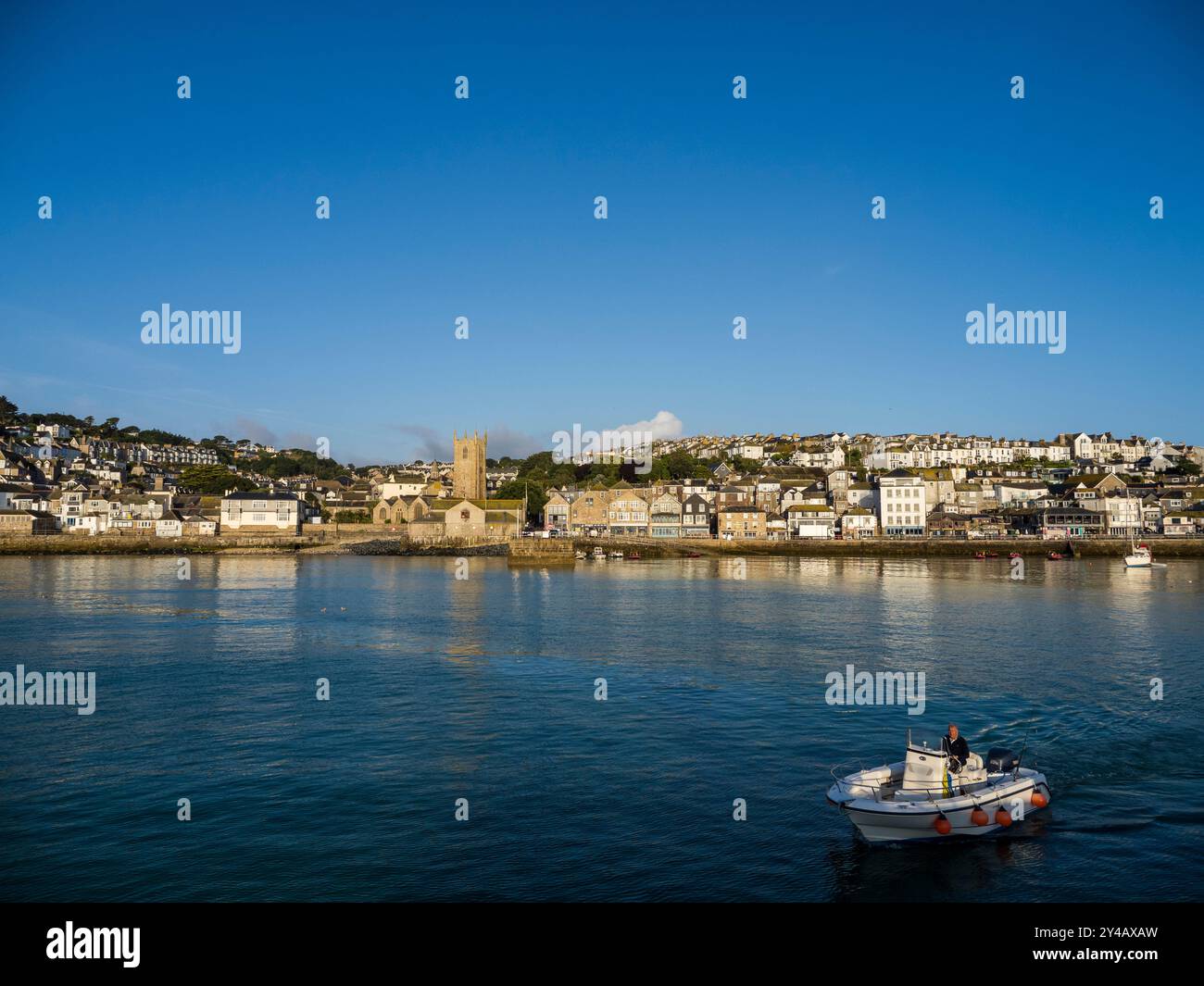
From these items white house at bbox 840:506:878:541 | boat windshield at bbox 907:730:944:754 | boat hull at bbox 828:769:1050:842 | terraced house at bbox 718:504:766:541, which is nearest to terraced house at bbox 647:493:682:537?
terraced house at bbox 718:504:766:541

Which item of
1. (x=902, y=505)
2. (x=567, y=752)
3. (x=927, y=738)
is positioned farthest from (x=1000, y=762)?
(x=902, y=505)

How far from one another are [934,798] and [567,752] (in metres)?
7.46

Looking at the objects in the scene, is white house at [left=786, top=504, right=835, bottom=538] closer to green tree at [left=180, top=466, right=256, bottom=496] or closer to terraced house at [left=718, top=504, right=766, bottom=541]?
terraced house at [left=718, top=504, right=766, bottom=541]

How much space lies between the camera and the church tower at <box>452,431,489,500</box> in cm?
10556

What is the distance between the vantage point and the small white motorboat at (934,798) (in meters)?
13.2

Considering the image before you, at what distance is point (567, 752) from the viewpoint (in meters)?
18.0

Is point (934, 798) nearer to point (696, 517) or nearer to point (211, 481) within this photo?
point (696, 517)

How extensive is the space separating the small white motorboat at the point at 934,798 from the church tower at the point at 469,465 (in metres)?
93.1

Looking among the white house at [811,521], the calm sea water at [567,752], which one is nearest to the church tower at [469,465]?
the white house at [811,521]

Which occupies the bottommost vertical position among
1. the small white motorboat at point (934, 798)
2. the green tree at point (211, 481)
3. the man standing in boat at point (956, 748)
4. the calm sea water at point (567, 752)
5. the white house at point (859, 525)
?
the calm sea water at point (567, 752)

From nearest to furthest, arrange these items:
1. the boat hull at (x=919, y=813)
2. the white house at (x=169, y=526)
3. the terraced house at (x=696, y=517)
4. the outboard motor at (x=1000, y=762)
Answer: the boat hull at (x=919, y=813) → the outboard motor at (x=1000, y=762) → the terraced house at (x=696, y=517) → the white house at (x=169, y=526)

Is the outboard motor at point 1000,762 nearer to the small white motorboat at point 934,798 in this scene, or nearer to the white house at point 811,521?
the small white motorboat at point 934,798
